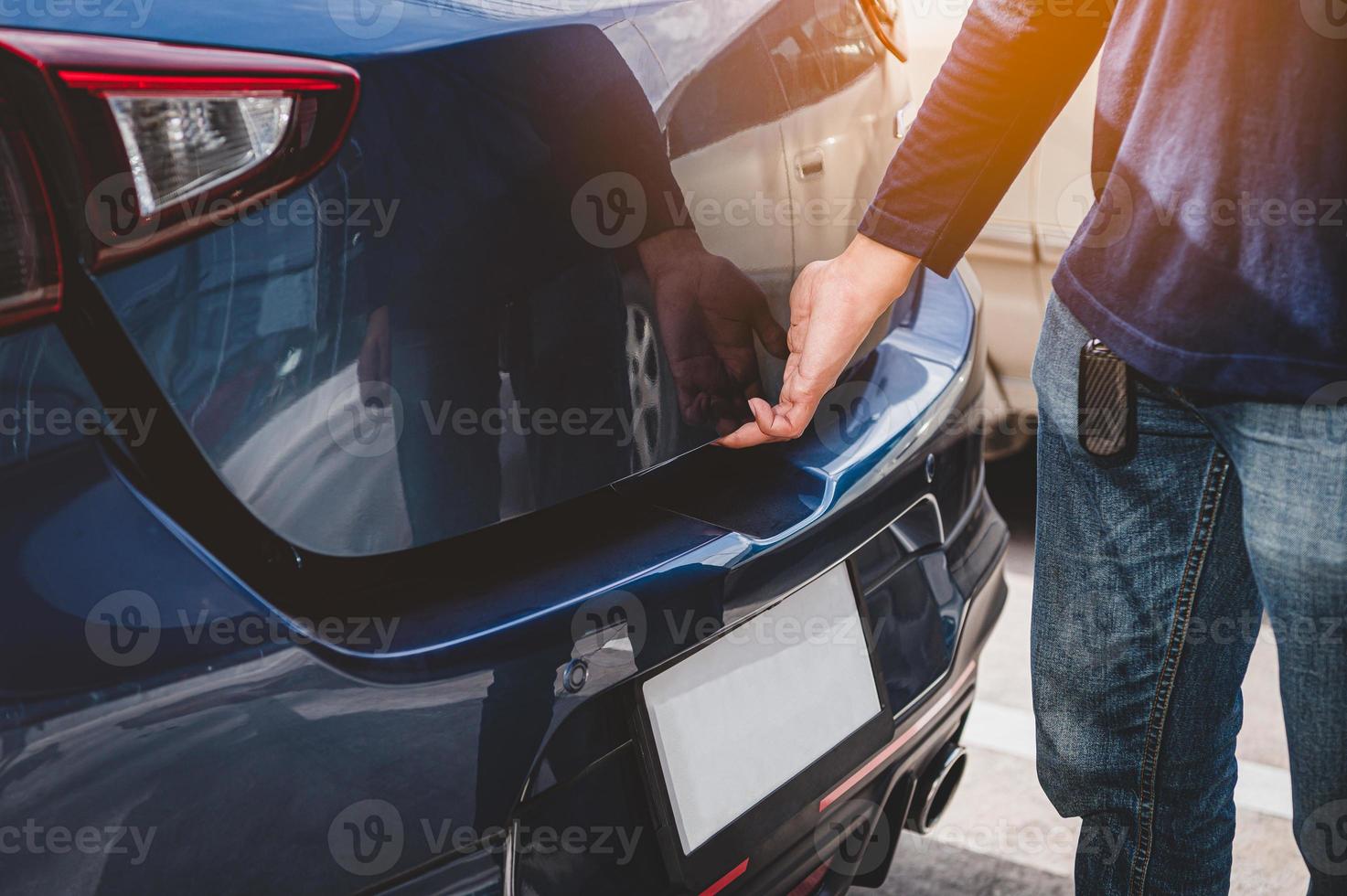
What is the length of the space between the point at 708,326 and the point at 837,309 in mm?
135

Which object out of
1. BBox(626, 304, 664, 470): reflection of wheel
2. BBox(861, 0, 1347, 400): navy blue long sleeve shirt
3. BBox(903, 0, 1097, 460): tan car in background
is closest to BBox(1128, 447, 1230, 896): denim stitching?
BBox(861, 0, 1347, 400): navy blue long sleeve shirt

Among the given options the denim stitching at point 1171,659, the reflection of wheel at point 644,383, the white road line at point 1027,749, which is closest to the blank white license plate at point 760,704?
the reflection of wheel at point 644,383

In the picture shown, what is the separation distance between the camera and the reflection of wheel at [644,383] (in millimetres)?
1235

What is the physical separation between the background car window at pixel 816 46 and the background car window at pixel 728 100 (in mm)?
28

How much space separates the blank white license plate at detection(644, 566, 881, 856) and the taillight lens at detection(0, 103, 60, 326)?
0.64 meters

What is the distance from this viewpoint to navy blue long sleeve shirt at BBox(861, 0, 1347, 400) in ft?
3.20

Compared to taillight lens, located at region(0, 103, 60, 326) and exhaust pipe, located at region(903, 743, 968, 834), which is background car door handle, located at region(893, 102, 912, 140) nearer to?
exhaust pipe, located at region(903, 743, 968, 834)

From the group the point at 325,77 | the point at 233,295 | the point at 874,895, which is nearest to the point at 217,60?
the point at 325,77

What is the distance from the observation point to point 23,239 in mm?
990

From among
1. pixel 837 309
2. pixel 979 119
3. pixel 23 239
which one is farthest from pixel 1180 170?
pixel 23 239

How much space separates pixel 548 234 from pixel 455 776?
502mm

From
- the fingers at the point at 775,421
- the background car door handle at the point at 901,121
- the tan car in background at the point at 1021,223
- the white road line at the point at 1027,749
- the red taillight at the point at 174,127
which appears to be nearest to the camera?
the red taillight at the point at 174,127

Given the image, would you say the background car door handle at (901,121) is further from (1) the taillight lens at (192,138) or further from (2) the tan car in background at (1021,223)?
(2) the tan car in background at (1021,223)

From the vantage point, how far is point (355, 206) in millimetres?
1065
